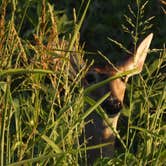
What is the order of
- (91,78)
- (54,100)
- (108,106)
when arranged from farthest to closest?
(91,78) → (108,106) → (54,100)

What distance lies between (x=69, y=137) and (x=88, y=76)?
4.61 ft

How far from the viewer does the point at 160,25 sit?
247 inches

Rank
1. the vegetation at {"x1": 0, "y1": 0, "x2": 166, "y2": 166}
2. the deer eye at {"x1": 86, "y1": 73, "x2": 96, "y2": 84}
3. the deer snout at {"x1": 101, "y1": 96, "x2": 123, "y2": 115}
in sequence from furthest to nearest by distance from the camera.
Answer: the deer eye at {"x1": 86, "y1": 73, "x2": 96, "y2": 84} < the deer snout at {"x1": 101, "y1": 96, "x2": 123, "y2": 115} < the vegetation at {"x1": 0, "y1": 0, "x2": 166, "y2": 166}

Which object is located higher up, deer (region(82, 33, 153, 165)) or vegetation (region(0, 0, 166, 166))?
vegetation (region(0, 0, 166, 166))

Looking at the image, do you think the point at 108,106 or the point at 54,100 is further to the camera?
the point at 108,106

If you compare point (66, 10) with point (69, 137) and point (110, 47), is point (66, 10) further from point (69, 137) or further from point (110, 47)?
point (69, 137)

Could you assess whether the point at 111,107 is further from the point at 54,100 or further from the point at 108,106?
the point at 54,100

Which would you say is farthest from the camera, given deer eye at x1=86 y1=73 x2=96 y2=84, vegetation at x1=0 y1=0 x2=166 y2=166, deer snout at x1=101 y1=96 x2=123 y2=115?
deer eye at x1=86 y1=73 x2=96 y2=84

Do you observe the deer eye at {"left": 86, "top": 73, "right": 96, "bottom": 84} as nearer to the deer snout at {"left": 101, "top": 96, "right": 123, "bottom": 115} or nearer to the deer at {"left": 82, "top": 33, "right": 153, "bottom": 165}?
the deer at {"left": 82, "top": 33, "right": 153, "bottom": 165}

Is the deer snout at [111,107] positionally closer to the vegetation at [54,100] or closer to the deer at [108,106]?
the deer at [108,106]

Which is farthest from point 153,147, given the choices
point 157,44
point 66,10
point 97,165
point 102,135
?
point 66,10

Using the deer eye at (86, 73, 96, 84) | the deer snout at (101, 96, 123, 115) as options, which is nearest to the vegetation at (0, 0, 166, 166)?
the deer eye at (86, 73, 96, 84)

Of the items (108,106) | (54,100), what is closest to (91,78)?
(108,106)

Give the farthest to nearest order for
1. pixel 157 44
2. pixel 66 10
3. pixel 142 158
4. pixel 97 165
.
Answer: pixel 66 10
pixel 157 44
pixel 97 165
pixel 142 158
